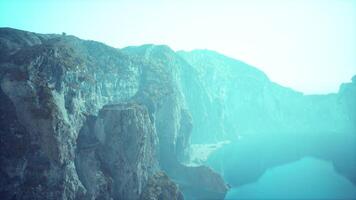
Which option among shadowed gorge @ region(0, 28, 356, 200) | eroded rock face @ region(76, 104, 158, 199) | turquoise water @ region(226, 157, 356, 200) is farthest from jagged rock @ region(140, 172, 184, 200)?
turquoise water @ region(226, 157, 356, 200)

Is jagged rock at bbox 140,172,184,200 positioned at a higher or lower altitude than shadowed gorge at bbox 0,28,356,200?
lower

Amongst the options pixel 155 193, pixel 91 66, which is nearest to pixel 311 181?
pixel 155 193

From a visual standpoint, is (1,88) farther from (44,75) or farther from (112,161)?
(112,161)

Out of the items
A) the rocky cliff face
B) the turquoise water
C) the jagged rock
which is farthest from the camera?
the turquoise water

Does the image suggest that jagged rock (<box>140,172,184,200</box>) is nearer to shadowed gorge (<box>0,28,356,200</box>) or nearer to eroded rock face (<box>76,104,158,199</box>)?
shadowed gorge (<box>0,28,356,200</box>)

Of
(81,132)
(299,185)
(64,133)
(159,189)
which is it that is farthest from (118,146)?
(299,185)

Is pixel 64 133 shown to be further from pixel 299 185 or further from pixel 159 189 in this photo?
pixel 299 185

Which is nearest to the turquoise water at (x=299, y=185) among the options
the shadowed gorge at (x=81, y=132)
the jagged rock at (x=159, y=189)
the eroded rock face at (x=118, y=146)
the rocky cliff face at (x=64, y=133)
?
the shadowed gorge at (x=81, y=132)
